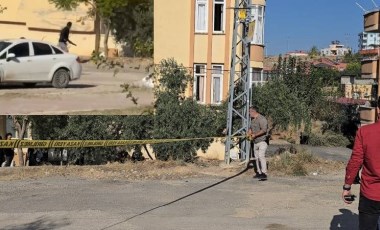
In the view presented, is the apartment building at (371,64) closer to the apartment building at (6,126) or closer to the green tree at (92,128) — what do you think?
the green tree at (92,128)

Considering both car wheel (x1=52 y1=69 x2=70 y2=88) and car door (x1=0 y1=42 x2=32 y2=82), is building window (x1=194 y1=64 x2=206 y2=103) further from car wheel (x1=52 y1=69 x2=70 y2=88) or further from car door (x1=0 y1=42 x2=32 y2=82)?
car door (x1=0 y1=42 x2=32 y2=82)

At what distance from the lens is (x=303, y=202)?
10188 millimetres

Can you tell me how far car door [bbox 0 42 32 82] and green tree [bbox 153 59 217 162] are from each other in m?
3.65

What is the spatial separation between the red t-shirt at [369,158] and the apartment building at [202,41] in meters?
11.9

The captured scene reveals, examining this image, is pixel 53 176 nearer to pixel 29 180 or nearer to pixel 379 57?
pixel 29 180

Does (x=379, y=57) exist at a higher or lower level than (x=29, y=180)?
higher

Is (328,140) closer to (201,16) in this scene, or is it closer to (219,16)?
(219,16)

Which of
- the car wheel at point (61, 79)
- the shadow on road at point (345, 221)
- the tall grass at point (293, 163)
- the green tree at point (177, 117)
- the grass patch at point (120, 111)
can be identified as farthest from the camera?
the green tree at point (177, 117)

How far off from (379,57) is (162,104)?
12336mm

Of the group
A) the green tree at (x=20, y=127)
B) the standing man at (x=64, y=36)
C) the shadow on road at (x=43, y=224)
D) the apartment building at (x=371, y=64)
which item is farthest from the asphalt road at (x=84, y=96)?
the apartment building at (x=371, y=64)

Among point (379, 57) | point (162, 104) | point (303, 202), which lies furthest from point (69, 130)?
point (379, 57)

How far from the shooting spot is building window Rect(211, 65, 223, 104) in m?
Answer: 19.1

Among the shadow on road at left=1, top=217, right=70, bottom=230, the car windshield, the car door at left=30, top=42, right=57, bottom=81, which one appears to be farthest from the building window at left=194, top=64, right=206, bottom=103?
the shadow on road at left=1, top=217, right=70, bottom=230

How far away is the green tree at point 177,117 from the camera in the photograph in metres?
16.5
